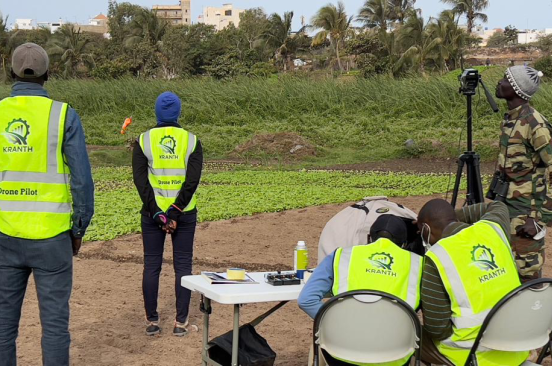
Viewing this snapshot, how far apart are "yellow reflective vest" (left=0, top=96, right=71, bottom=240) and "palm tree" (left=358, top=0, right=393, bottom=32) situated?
6260 cm

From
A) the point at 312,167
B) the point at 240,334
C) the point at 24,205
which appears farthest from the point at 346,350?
the point at 312,167

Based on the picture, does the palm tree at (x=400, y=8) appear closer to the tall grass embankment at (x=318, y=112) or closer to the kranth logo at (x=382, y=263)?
the tall grass embankment at (x=318, y=112)

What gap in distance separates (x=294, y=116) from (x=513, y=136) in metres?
20.2

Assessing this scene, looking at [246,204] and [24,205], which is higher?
[24,205]

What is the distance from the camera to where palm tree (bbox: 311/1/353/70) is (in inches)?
2334

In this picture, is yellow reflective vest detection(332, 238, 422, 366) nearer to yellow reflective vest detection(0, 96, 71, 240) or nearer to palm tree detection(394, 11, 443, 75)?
yellow reflective vest detection(0, 96, 71, 240)

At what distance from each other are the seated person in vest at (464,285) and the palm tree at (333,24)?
55.4m

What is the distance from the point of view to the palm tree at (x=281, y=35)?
67.8 metres

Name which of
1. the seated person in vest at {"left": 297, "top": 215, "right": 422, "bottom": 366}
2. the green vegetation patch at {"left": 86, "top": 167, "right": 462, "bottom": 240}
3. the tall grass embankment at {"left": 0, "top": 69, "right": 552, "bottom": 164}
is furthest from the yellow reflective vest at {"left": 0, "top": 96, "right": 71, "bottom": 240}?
the tall grass embankment at {"left": 0, "top": 69, "right": 552, "bottom": 164}

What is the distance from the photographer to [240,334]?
188 inches

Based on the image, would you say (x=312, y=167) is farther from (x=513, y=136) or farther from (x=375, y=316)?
(x=375, y=316)

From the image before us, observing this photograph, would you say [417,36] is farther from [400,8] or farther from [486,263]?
[486,263]

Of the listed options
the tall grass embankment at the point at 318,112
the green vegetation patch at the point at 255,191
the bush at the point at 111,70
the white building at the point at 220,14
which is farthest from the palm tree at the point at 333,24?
the white building at the point at 220,14

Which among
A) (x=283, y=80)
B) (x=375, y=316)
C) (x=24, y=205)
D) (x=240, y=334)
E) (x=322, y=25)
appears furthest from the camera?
(x=322, y=25)
